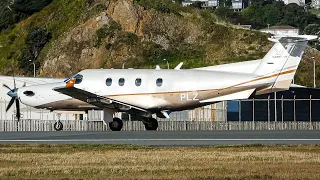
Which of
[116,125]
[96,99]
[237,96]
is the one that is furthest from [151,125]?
[237,96]

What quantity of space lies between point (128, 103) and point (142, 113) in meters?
1.12

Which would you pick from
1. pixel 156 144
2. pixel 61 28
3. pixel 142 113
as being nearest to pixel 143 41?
pixel 61 28

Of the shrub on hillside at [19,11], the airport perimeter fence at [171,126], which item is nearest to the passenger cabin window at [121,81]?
the airport perimeter fence at [171,126]

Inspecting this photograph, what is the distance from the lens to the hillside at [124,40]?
105 m

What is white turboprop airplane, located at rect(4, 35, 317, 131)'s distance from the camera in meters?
48.7

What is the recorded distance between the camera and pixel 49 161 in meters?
30.1

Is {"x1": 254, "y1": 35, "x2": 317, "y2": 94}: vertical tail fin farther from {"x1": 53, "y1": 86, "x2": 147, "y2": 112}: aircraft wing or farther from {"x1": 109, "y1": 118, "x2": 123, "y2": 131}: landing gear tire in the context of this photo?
{"x1": 109, "y1": 118, "x2": 123, "y2": 131}: landing gear tire

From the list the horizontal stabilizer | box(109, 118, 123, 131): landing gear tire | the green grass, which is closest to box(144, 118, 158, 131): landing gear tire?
box(109, 118, 123, 131): landing gear tire

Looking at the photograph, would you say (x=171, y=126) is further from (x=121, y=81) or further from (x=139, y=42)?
(x=139, y=42)

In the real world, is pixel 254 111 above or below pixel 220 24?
below

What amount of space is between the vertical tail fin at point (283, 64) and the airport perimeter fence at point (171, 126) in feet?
20.7

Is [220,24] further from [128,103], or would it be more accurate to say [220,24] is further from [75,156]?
[75,156]

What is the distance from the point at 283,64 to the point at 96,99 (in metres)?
9.80

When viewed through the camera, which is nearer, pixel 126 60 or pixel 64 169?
pixel 64 169
